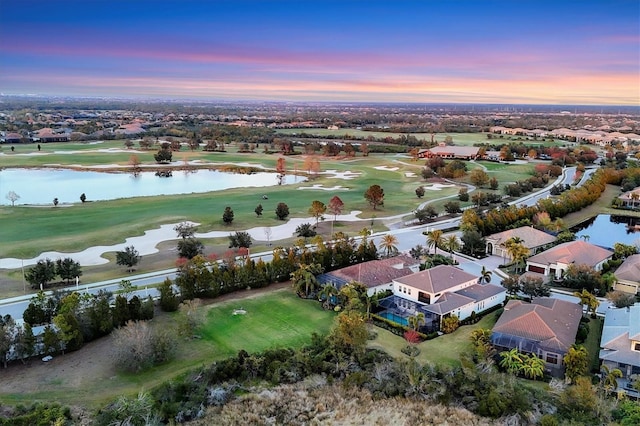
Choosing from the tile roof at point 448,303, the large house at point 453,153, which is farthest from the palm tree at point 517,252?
the large house at point 453,153

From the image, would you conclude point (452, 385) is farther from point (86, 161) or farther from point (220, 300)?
point (86, 161)

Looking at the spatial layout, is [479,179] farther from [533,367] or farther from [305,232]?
[533,367]

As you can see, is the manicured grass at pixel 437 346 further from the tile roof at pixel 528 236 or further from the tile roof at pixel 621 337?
the tile roof at pixel 528 236

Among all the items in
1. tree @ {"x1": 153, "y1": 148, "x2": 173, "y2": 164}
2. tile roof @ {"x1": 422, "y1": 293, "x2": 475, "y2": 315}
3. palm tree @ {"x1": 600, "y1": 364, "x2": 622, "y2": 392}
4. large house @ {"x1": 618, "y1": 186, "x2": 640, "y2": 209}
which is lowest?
large house @ {"x1": 618, "y1": 186, "x2": 640, "y2": 209}

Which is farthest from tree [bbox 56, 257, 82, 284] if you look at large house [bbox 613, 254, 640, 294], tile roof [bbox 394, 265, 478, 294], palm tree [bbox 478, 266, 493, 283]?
large house [bbox 613, 254, 640, 294]

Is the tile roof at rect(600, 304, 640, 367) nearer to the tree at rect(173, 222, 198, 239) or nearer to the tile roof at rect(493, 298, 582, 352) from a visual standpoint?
the tile roof at rect(493, 298, 582, 352)

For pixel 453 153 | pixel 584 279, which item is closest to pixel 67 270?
pixel 584 279
